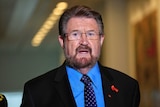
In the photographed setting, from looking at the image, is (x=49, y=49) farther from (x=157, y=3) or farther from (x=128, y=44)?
(x=157, y=3)

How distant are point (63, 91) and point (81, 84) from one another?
3.3 inches

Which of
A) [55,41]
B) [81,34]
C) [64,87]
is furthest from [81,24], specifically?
[55,41]

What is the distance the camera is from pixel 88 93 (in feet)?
4.89

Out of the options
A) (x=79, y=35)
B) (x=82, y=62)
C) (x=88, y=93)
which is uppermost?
(x=79, y=35)

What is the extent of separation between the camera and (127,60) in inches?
178

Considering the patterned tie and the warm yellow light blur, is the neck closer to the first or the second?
the patterned tie

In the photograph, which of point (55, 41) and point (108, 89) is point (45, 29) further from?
point (108, 89)

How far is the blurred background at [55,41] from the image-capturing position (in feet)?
13.0

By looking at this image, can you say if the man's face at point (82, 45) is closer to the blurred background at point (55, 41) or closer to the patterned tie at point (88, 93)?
the patterned tie at point (88, 93)

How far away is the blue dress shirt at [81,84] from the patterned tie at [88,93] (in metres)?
0.02

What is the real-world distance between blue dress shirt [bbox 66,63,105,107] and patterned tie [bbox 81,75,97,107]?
0.6 inches

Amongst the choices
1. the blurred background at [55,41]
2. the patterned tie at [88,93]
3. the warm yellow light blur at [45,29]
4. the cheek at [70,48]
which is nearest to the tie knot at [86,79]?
the patterned tie at [88,93]

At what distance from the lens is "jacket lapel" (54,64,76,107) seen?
4.77 ft

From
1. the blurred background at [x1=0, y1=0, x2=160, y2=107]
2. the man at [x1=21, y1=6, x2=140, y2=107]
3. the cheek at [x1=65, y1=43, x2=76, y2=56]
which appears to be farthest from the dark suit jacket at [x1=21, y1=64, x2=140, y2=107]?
the blurred background at [x1=0, y1=0, x2=160, y2=107]
